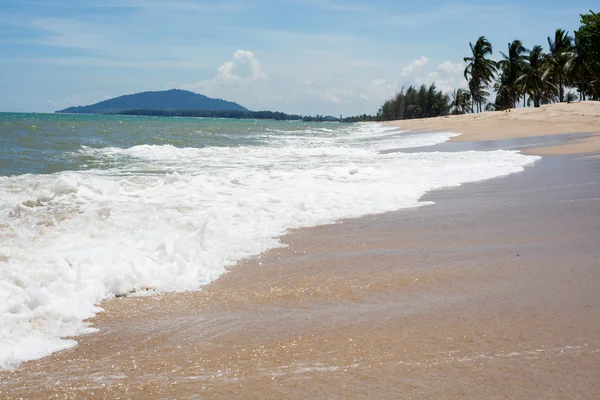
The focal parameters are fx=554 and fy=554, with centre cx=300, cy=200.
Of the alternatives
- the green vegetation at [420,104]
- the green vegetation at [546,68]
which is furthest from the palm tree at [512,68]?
the green vegetation at [420,104]

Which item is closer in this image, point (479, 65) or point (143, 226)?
point (143, 226)

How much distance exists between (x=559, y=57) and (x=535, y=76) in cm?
448

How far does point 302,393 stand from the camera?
85.9 inches

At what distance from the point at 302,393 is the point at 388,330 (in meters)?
0.77

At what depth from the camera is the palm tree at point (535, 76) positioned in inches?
2254

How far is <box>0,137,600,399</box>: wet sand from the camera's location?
7.38 ft

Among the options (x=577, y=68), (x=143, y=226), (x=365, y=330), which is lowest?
(x=365, y=330)

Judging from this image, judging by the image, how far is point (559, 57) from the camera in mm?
52938

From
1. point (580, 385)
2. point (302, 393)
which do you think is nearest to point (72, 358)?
point (302, 393)

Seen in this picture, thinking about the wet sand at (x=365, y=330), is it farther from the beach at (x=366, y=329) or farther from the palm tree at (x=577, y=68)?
the palm tree at (x=577, y=68)

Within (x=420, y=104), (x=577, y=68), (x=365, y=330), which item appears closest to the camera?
(x=365, y=330)

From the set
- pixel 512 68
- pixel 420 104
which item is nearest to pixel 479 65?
pixel 512 68

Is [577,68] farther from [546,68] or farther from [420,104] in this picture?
[420,104]

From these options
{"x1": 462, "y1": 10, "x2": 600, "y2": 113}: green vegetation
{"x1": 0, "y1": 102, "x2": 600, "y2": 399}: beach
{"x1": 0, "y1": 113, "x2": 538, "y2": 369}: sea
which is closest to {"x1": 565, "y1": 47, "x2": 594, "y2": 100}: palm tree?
{"x1": 462, "y1": 10, "x2": 600, "y2": 113}: green vegetation
